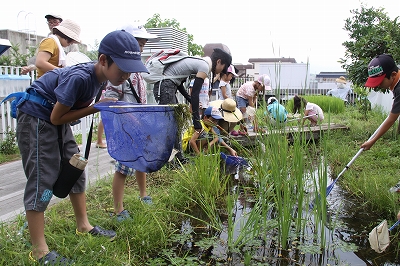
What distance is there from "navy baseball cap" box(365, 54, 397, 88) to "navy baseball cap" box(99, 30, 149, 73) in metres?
2.20

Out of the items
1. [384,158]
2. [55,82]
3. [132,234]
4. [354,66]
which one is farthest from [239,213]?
[354,66]

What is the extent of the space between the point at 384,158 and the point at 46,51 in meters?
4.37

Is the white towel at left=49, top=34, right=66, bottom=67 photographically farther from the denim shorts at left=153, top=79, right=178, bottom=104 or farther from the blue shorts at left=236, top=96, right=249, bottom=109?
the blue shorts at left=236, top=96, right=249, bottom=109

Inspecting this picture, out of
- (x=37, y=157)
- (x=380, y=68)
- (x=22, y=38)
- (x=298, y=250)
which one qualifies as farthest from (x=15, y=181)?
(x=22, y=38)

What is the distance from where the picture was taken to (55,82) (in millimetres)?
2066

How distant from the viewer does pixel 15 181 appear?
3.71m

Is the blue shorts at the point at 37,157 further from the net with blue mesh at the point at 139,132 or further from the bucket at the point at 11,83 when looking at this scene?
the bucket at the point at 11,83

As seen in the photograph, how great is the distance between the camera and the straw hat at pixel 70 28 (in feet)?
11.0

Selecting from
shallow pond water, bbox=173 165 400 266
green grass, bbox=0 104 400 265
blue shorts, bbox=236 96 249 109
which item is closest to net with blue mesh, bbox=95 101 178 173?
green grass, bbox=0 104 400 265

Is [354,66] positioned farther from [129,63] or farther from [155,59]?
[129,63]

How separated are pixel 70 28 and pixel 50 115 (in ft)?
5.49

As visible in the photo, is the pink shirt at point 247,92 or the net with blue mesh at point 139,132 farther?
the pink shirt at point 247,92

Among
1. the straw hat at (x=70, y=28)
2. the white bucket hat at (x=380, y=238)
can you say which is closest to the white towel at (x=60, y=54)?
the straw hat at (x=70, y=28)

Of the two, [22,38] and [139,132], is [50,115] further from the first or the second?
[22,38]
